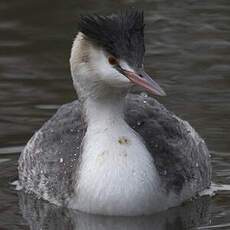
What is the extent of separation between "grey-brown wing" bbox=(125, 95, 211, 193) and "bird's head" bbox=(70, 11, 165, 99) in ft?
2.45

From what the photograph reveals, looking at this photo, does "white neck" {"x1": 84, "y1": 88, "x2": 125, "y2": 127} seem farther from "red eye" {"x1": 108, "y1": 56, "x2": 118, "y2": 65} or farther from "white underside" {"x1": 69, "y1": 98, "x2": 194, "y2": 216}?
"red eye" {"x1": 108, "y1": 56, "x2": 118, "y2": 65}

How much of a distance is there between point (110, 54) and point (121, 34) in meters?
0.18

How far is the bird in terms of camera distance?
1060 cm

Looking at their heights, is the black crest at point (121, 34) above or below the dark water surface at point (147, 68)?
above

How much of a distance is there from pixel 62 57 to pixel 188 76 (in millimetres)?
1676

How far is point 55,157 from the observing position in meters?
11.4

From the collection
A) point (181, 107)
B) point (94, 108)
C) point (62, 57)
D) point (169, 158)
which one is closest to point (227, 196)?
point (169, 158)

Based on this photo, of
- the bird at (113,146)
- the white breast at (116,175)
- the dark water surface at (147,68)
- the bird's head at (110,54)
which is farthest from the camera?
the dark water surface at (147,68)

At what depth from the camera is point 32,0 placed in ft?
58.2

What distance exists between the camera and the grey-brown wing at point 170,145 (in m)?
11.2

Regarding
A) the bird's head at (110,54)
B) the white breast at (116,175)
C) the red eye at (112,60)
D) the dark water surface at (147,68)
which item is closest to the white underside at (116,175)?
the white breast at (116,175)

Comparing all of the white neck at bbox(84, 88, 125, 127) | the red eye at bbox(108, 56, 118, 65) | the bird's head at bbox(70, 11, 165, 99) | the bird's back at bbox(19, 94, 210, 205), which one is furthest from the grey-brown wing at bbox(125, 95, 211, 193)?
the red eye at bbox(108, 56, 118, 65)

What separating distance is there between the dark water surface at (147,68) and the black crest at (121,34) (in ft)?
4.50

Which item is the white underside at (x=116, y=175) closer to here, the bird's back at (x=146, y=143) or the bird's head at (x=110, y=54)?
the bird's back at (x=146, y=143)
